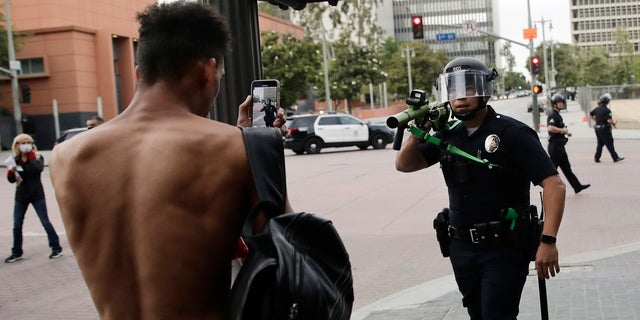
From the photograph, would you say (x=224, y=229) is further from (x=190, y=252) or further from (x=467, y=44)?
(x=467, y=44)

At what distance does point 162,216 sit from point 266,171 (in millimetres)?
299

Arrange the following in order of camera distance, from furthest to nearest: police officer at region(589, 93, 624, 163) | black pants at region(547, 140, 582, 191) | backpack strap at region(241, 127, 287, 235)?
police officer at region(589, 93, 624, 163) < black pants at region(547, 140, 582, 191) < backpack strap at region(241, 127, 287, 235)

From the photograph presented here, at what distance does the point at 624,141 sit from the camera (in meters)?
27.0

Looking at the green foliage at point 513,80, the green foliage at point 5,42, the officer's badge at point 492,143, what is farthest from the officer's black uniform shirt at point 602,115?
the green foliage at point 513,80

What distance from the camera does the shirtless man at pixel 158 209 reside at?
2.05 metres

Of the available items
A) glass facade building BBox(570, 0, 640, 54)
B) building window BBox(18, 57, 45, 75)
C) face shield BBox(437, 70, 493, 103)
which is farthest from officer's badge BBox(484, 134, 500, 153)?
glass facade building BBox(570, 0, 640, 54)

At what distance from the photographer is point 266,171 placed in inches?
80.5

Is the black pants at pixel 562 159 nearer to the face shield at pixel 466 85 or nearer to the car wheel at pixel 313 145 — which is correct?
the face shield at pixel 466 85

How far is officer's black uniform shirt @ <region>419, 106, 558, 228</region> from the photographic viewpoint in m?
3.92

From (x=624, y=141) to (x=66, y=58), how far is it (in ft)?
101

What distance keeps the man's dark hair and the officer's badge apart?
205cm

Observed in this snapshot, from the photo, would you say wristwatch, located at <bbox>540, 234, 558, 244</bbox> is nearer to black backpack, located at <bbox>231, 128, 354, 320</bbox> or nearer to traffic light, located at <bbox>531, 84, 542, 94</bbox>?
black backpack, located at <bbox>231, 128, 354, 320</bbox>

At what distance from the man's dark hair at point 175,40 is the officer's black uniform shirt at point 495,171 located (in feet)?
6.76

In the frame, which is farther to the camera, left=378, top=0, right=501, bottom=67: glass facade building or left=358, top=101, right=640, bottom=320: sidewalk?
left=378, top=0, right=501, bottom=67: glass facade building
